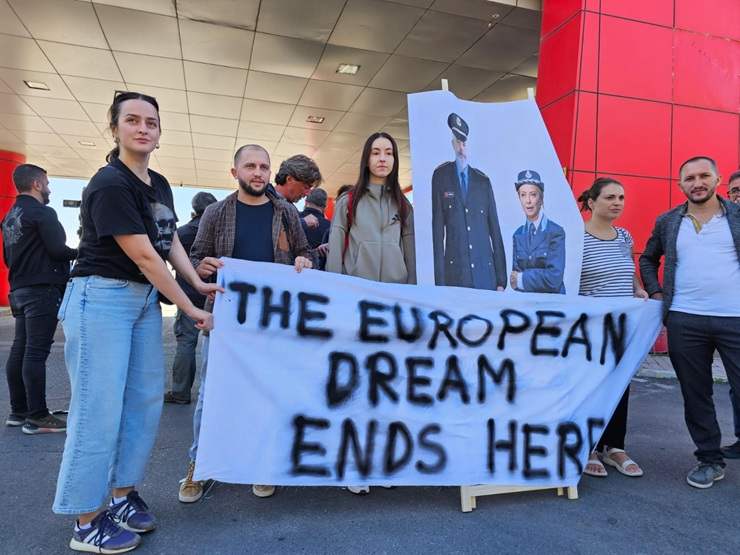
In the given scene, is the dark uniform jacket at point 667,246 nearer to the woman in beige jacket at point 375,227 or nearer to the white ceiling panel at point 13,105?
the woman in beige jacket at point 375,227

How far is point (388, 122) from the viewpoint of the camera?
10570 millimetres

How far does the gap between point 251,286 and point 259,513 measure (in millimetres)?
1084

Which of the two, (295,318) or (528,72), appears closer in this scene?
(295,318)

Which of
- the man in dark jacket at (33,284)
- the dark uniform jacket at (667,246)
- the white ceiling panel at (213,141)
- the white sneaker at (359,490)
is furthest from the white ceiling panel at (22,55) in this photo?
the dark uniform jacket at (667,246)

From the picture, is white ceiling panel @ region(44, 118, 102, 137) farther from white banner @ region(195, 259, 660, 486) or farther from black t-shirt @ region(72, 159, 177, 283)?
white banner @ region(195, 259, 660, 486)

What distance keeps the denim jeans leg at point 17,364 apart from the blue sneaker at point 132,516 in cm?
197

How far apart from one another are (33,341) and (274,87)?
6.74 metres

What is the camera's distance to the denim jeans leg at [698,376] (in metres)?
2.81

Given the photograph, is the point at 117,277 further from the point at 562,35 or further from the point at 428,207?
the point at 562,35

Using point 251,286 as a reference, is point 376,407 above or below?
below

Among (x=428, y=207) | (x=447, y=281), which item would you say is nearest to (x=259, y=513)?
(x=447, y=281)

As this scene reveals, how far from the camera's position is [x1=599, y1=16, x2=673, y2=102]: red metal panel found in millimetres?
5754

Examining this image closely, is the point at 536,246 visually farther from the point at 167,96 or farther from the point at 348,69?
the point at 167,96

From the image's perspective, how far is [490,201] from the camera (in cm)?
280
